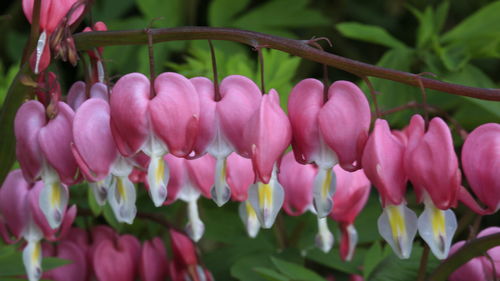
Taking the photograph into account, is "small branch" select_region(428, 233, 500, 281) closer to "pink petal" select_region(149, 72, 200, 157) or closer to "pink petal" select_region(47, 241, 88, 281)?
"pink petal" select_region(149, 72, 200, 157)

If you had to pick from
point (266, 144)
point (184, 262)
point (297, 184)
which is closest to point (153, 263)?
point (184, 262)

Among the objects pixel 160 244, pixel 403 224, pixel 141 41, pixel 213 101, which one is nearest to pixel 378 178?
pixel 403 224

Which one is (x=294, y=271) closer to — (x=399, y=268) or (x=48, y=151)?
(x=399, y=268)

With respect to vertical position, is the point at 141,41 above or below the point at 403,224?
above

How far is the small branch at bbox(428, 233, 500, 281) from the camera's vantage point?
1.29 meters

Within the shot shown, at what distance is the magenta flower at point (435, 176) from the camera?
113cm

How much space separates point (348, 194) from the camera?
5.13 ft

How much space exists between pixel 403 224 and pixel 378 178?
0.09 m

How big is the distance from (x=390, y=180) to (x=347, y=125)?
10cm

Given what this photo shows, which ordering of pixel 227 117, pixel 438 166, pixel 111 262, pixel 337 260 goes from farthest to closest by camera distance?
pixel 337 260 → pixel 111 262 → pixel 227 117 → pixel 438 166

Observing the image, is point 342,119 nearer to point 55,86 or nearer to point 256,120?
point 256,120

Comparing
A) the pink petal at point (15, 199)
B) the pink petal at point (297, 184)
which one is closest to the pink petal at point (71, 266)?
the pink petal at point (15, 199)

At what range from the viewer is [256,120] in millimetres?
1193

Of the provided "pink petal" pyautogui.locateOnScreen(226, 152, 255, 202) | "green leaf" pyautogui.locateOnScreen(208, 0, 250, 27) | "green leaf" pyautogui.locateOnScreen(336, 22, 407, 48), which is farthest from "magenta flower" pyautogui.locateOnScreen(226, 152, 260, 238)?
"green leaf" pyautogui.locateOnScreen(208, 0, 250, 27)
